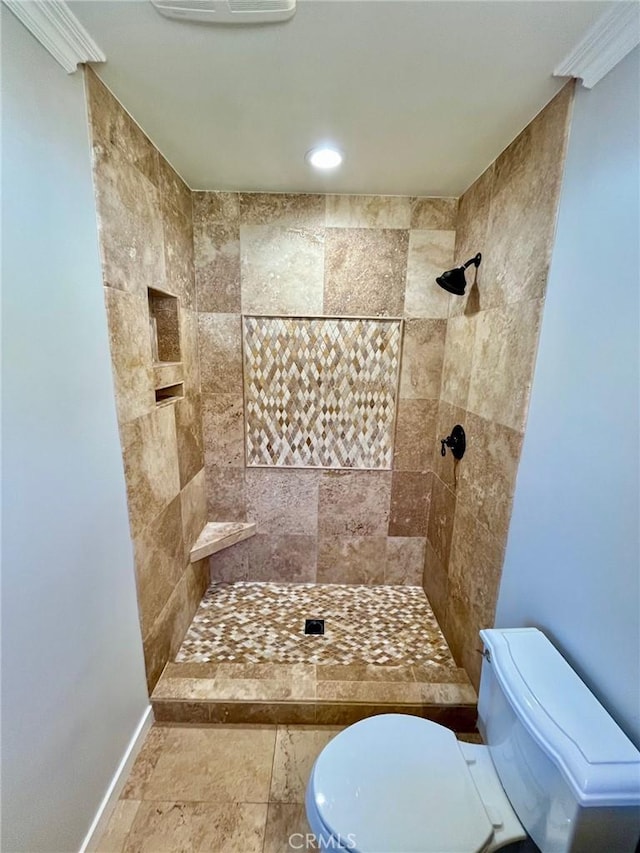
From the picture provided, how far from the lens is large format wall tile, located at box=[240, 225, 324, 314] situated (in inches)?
71.4

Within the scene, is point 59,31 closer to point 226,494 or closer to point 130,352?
point 130,352

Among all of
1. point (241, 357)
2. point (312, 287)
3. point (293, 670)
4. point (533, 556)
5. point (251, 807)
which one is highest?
point (312, 287)

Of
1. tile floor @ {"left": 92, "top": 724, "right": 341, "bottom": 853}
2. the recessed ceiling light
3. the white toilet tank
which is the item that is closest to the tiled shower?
tile floor @ {"left": 92, "top": 724, "right": 341, "bottom": 853}

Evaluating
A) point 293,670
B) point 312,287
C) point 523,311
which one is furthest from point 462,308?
point 293,670

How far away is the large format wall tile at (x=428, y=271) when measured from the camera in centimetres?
182

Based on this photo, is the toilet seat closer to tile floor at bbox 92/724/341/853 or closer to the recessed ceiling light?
tile floor at bbox 92/724/341/853

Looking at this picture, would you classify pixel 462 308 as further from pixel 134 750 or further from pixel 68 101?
pixel 134 750

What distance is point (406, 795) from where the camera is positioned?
2.84 ft

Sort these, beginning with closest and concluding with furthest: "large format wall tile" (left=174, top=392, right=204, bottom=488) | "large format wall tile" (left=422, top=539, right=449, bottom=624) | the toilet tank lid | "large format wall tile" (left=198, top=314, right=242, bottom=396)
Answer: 1. the toilet tank lid
2. "large format wall tile" (left=174, top=392, right=204, bottom=488)
3. "large format wall tile" (left=422, top=539, right=449, bottom=624)
4. "large format wall tile" (left=198, top=314, right=242, bottom=396)

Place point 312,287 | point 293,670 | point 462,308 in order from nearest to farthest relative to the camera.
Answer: point 293,670, point 462,308, point 312,287

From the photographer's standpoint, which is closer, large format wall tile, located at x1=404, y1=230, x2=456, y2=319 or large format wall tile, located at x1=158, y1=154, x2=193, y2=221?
large format wall tile, located at x1=158, y1=154, x2=193, y2=221

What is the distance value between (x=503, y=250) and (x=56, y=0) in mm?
1479

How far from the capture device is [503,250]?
1.33 meters

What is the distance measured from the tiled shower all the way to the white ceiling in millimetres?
146
